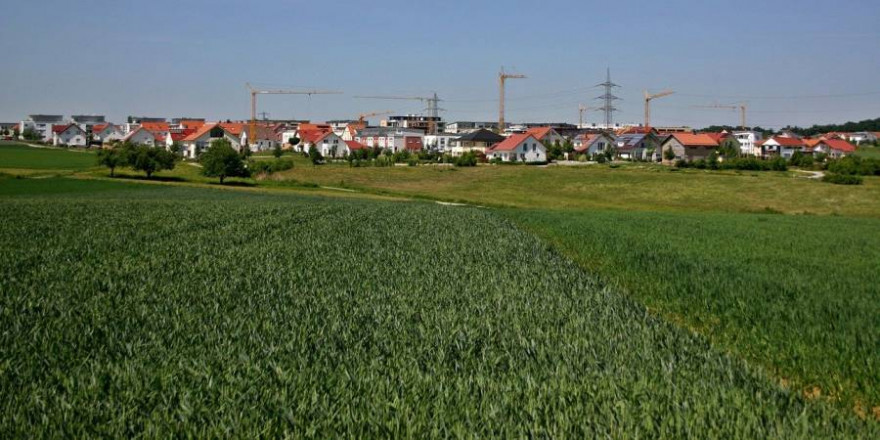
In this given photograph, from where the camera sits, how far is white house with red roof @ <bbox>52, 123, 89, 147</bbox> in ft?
569

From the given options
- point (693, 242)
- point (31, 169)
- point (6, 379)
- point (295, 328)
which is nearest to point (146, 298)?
point (295, 328)

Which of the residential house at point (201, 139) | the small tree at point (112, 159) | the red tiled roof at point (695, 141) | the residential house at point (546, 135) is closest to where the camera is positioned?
the small tree at point (112, 159)

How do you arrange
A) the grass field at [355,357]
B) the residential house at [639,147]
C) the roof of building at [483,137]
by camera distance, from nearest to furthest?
the grass field at [355,357] → the residential house at [639,147] → the roof of building at [483,137]

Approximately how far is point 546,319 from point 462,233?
13.3 meters

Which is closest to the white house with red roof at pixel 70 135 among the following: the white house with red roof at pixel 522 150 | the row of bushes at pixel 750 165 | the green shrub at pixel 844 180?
the white house with red roof at pixel 522 150

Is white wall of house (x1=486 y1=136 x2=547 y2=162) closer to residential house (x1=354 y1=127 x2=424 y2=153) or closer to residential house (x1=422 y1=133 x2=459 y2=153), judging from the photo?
residential house (x1=354 y1=127 x2=424 y2=153)

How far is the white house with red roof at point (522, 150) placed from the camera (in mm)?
130750

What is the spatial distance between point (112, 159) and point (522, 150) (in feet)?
229

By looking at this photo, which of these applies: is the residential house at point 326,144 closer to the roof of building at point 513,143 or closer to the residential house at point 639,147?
the roof of building at point 513,143

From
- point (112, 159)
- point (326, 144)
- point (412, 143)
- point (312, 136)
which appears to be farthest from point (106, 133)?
point (112, 159)

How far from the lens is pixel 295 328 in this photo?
1097 cm

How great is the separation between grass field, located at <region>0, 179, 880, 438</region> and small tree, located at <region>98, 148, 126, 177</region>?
218 feet

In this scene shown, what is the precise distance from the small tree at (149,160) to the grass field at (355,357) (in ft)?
214

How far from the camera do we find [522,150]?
132 m
